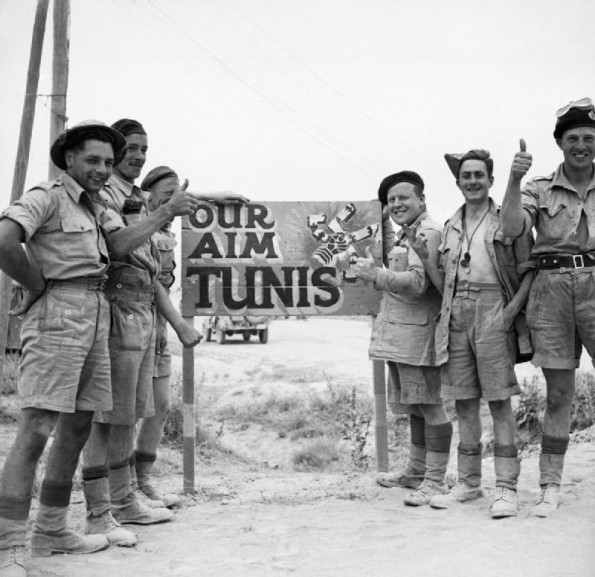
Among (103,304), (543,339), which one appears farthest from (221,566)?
(543,339)

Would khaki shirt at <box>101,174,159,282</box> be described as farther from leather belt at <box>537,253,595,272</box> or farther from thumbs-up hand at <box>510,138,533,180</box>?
leather belt at <box>537,253,595,272</box>

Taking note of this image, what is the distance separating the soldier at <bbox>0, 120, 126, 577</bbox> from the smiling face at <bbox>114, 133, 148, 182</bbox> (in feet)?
2.67

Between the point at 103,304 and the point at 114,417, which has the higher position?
the point at 103,304

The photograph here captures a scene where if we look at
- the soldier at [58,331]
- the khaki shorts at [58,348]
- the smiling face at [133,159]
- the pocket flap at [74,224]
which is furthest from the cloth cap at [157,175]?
the khaki shorts at [58,348]

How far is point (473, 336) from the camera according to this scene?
4.73 m

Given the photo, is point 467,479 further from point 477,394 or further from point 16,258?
point 16,258

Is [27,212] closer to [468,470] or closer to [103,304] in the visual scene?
[103,304]

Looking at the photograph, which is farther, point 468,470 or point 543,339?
point 468,470

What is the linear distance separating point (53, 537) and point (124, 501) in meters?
0.74

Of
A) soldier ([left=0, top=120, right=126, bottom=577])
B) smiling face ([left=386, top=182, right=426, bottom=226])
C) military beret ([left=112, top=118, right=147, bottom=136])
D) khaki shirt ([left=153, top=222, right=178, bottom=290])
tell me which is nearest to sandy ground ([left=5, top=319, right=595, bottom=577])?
soldier ([left=0, top=120, right=126, bottom=577])

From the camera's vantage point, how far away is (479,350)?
470 centimetres

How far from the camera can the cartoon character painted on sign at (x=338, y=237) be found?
19.2 feet

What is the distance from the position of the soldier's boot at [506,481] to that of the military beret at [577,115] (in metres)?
1.97

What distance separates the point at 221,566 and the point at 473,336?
6.70 ft
